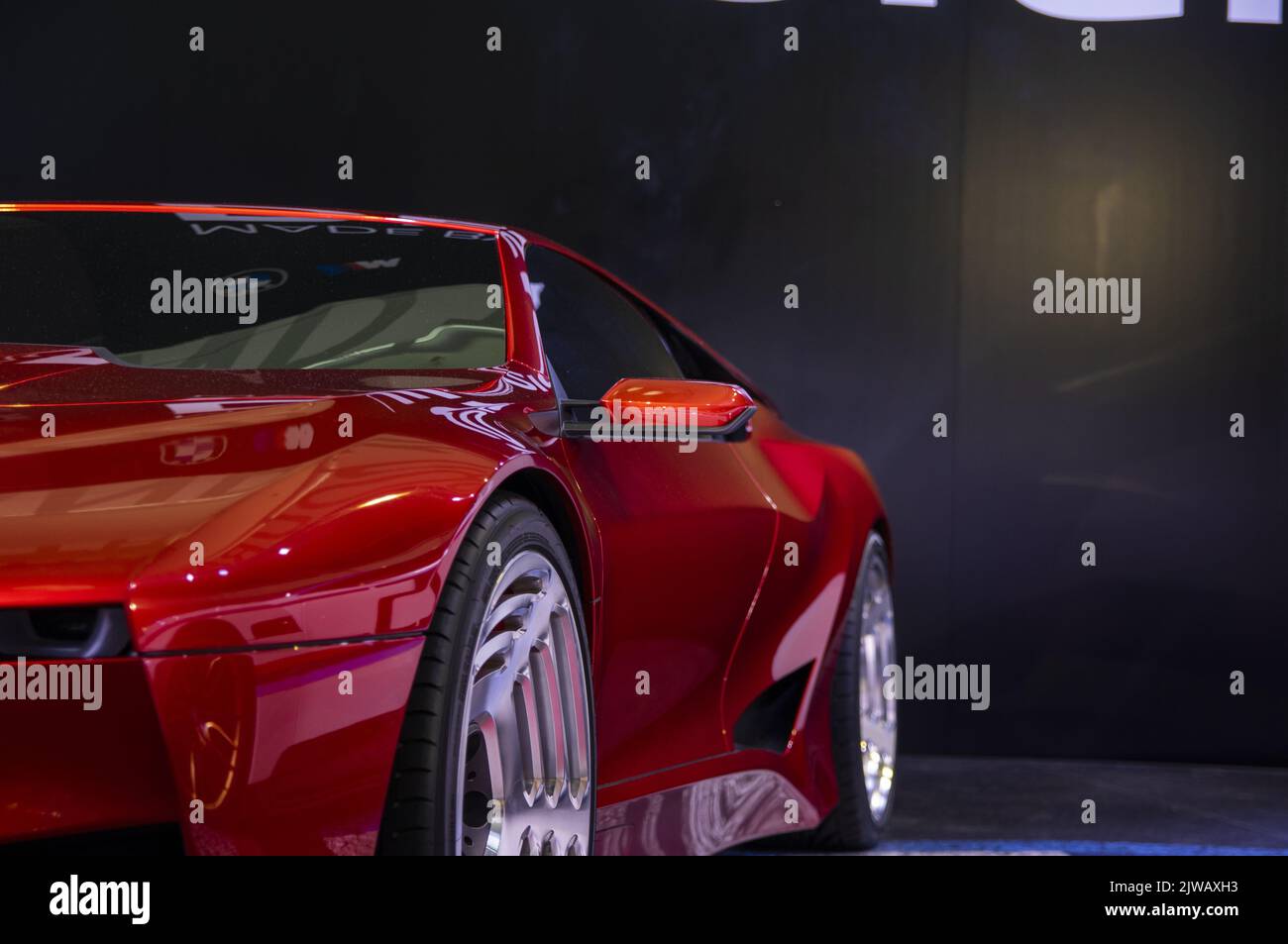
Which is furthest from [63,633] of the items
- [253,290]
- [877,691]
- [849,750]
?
[877,691]

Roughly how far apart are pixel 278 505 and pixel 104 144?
15.4 feet

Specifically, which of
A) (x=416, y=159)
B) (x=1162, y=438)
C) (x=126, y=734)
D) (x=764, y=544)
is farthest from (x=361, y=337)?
(x=1162, y=438)

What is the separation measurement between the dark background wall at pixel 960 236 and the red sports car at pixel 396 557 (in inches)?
79.2

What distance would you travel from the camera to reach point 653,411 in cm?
219

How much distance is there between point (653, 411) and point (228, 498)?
35.9 inches

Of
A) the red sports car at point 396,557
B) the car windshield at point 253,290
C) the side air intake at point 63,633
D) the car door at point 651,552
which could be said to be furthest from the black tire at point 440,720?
the car windshield at point 253,290

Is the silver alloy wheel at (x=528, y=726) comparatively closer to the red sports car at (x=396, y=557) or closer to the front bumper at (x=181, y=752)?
the red sports car at (x=396, y=557)

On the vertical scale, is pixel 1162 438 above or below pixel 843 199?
below

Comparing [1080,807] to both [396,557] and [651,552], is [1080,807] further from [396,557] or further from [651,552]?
[396,557]

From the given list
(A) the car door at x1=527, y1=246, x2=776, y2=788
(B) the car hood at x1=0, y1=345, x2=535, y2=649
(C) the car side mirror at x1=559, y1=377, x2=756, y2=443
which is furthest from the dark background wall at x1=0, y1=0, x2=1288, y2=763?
(B) the car hood at x1=0, y1=345, x2=535, y2=649

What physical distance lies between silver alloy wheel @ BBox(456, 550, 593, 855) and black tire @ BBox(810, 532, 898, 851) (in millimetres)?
1235

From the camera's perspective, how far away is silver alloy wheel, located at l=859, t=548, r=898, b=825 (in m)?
3.44
